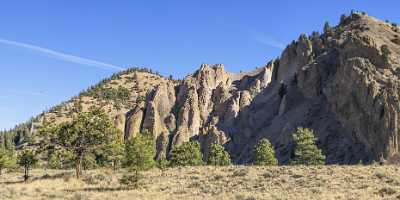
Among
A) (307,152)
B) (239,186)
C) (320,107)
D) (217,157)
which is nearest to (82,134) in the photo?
(239,186)

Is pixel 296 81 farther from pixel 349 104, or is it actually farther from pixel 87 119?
pixel 87 119

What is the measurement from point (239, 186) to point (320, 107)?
95.3 meters

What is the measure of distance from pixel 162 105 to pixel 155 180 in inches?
6046

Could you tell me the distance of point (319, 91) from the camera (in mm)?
134375

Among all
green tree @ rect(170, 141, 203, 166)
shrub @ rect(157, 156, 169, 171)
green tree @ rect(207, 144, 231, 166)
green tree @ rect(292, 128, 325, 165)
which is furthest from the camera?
green tree @ rect(207, 144, 231, 166)

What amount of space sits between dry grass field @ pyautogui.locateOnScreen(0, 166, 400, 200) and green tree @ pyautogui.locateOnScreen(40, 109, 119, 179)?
812cm

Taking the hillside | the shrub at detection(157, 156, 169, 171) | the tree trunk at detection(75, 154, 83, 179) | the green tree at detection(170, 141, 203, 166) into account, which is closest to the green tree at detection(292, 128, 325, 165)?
the hillside

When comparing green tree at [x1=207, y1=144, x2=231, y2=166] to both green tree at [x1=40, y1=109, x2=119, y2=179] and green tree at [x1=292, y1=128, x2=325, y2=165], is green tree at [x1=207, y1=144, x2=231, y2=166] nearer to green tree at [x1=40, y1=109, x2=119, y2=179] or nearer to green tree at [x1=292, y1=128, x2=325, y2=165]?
green tree at [x1=292, y1=128, x2=325, y2=165]

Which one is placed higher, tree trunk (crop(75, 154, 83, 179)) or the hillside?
the hillside

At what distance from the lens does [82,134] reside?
188 feet

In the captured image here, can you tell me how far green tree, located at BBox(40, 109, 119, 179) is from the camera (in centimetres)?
5688

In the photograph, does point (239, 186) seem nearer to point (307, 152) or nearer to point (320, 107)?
point (307, 152)

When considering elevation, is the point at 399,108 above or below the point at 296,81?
below

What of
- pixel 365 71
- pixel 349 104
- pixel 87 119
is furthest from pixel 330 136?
pixel 87 119
